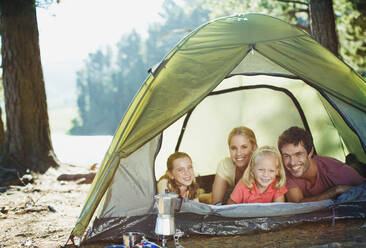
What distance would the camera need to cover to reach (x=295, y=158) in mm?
3602

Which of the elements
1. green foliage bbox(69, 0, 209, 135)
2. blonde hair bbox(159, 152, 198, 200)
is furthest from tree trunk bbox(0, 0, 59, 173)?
green foliage bbox(69, 0, 209, 135)

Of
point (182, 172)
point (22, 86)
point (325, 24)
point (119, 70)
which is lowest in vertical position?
point (182, 172)

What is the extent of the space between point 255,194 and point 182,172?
2.09ft

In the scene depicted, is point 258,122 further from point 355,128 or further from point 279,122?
point 355,128

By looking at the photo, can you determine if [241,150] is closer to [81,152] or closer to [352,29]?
[352,29]

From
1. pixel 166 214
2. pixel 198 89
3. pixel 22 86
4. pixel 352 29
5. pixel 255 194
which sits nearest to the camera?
pixel 166 214

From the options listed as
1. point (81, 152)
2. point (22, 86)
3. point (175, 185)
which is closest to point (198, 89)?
point (175, 185)

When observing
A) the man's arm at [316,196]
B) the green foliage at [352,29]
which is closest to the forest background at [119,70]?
the green foliage at [352,29]

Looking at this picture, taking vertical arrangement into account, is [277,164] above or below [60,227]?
above

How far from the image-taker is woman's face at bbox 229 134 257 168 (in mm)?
3920

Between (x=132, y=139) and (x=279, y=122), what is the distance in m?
2.23

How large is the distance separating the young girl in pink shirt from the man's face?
0.61ft

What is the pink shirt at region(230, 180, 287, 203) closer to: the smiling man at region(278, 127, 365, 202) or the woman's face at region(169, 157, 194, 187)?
the smiling man at region(278, 127, 365, 202)

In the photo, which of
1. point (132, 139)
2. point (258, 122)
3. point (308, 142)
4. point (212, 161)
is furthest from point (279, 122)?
point (132, 139)
